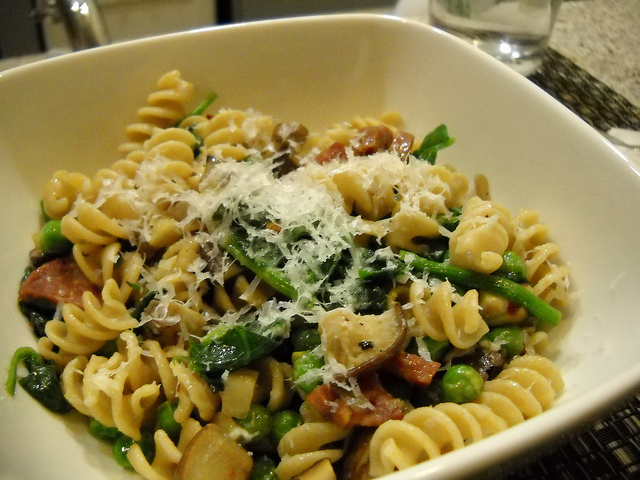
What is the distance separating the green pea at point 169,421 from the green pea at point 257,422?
0.24 metres

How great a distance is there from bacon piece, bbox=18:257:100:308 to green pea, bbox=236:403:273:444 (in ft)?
2.93

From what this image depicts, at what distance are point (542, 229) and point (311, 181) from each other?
0.95 metres

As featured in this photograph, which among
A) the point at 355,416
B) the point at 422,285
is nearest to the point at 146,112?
the point at 422,285

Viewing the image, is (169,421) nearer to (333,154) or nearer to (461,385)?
(461,385)

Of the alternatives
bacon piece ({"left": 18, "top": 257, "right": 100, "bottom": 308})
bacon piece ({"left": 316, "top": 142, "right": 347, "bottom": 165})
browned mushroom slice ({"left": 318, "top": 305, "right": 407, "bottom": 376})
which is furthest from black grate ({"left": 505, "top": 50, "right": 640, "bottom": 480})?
bacon piece ({"left": 18, "top": 257, "right": 100, "bottom": 308})

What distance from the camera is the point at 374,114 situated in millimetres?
3029

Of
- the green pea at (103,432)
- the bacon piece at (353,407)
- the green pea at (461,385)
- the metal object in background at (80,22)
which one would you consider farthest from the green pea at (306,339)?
the metal object in background at (80,22)

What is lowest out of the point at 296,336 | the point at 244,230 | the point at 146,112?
the point at 296,336

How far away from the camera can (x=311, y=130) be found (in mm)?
3066

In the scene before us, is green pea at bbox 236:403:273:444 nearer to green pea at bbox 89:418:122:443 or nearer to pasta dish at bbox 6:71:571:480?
pasta dish at bbox 6:71:571:480

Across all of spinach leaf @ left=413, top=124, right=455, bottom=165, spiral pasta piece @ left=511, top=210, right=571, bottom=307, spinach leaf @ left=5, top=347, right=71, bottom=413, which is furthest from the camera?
spinach leaf @ left=413, top=124, right=455, bottom=165

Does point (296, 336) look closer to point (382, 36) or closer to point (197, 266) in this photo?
point (197, 266)

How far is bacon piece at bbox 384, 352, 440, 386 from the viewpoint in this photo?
1762 mm

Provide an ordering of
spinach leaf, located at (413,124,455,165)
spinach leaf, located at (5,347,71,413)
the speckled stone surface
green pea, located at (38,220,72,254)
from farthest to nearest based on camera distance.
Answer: the speckled stone surface
spinach leaf, located at (413,124,455,165)
green pea, located at (38,220,72,254)
spinach leaf, located at (5,347,71,413)
